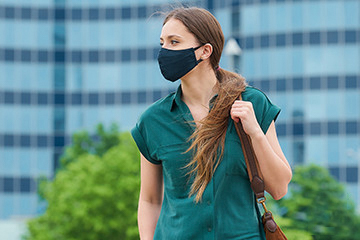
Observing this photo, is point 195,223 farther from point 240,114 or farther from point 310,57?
point 310,57

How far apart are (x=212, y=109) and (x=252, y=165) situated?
335 mm

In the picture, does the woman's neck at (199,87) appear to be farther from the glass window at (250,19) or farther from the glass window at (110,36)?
the glass window at (110,36)

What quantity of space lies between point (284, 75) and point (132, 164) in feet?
78.5

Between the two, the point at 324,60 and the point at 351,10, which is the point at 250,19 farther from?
the point at 351,10

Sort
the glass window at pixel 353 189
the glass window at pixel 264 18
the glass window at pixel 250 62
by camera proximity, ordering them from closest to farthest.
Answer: the glass window at pixel 353 189 → the glass window at pixel 264 18 → the glass window at pixel 250 62

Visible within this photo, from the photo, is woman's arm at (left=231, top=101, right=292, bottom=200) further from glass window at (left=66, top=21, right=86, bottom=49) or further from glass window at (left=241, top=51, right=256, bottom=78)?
glass window at (left=66, top=21, right=86, bottom=49)

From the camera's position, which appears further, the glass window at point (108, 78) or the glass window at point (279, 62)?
the glass window at point (108, 78)

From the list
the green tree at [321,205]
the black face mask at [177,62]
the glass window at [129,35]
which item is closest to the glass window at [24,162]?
the glass window at [129,35]

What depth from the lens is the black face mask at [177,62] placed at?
3.59m

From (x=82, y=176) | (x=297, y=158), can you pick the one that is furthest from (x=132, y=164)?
(x=297, y=158)

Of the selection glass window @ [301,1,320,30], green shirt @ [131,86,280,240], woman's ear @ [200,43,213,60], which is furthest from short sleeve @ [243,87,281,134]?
glass window @ [301,1,320,30]

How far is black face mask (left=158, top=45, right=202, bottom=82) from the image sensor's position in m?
3.59

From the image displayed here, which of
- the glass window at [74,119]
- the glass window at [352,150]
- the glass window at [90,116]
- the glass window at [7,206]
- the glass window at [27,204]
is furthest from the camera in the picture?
the glass window at [90,116]

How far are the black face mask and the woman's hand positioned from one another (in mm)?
381
